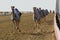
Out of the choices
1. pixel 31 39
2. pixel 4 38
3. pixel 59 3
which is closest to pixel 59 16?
pixel 59 3

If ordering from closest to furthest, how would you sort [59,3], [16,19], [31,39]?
1. [59,3]
2. [31,39]
3. [16,19]

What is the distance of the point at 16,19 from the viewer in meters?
13.2

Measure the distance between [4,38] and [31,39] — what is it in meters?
1.19

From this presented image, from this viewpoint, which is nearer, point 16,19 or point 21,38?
point 21,38

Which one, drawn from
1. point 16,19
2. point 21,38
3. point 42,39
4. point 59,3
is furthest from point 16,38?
point 59,3

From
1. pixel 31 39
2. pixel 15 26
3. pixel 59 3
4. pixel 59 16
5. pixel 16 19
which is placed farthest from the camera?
pixel 15 26

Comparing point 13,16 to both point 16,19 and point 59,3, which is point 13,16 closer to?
point 16,19

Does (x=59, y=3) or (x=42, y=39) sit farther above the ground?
(x=59, y=3)

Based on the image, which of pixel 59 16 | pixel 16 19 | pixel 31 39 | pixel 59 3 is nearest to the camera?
pixel 59 3

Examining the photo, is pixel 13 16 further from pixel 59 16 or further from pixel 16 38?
pixel 59 16

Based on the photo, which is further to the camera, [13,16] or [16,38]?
[13,16]

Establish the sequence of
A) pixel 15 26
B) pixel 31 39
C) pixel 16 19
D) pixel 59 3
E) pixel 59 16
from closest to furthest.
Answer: pixel 59 3 < pixel 59 16 < pixel 31 39 < pixel 16 19 < pixel 15 26

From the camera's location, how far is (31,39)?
10.1 metres

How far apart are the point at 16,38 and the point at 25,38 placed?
1.26ft
